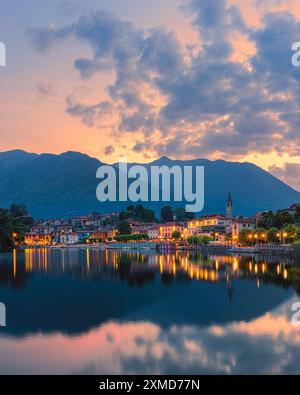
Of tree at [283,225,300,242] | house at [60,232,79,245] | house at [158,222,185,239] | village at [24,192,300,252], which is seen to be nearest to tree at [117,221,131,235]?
village at [24,192,300,252]

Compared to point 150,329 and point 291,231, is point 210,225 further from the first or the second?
point 150,329

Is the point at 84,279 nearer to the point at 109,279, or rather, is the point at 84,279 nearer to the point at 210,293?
the point at 109,279

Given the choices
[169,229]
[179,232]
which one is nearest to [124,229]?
[169,229]

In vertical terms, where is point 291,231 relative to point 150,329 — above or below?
above

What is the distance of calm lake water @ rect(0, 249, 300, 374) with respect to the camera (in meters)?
11.0

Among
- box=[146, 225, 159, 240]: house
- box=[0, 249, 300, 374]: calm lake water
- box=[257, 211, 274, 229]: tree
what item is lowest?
box=[146, 225, 159, 240]: house

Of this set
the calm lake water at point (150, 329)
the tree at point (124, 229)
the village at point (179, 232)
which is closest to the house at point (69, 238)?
the village at point (179, 232)

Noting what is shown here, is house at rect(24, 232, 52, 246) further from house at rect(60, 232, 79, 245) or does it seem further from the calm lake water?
the calm lake water

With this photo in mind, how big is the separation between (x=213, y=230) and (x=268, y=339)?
82709 mm

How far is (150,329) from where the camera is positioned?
14375 millimetres

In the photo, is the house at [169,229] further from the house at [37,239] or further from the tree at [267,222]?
the tree at [267,222]
